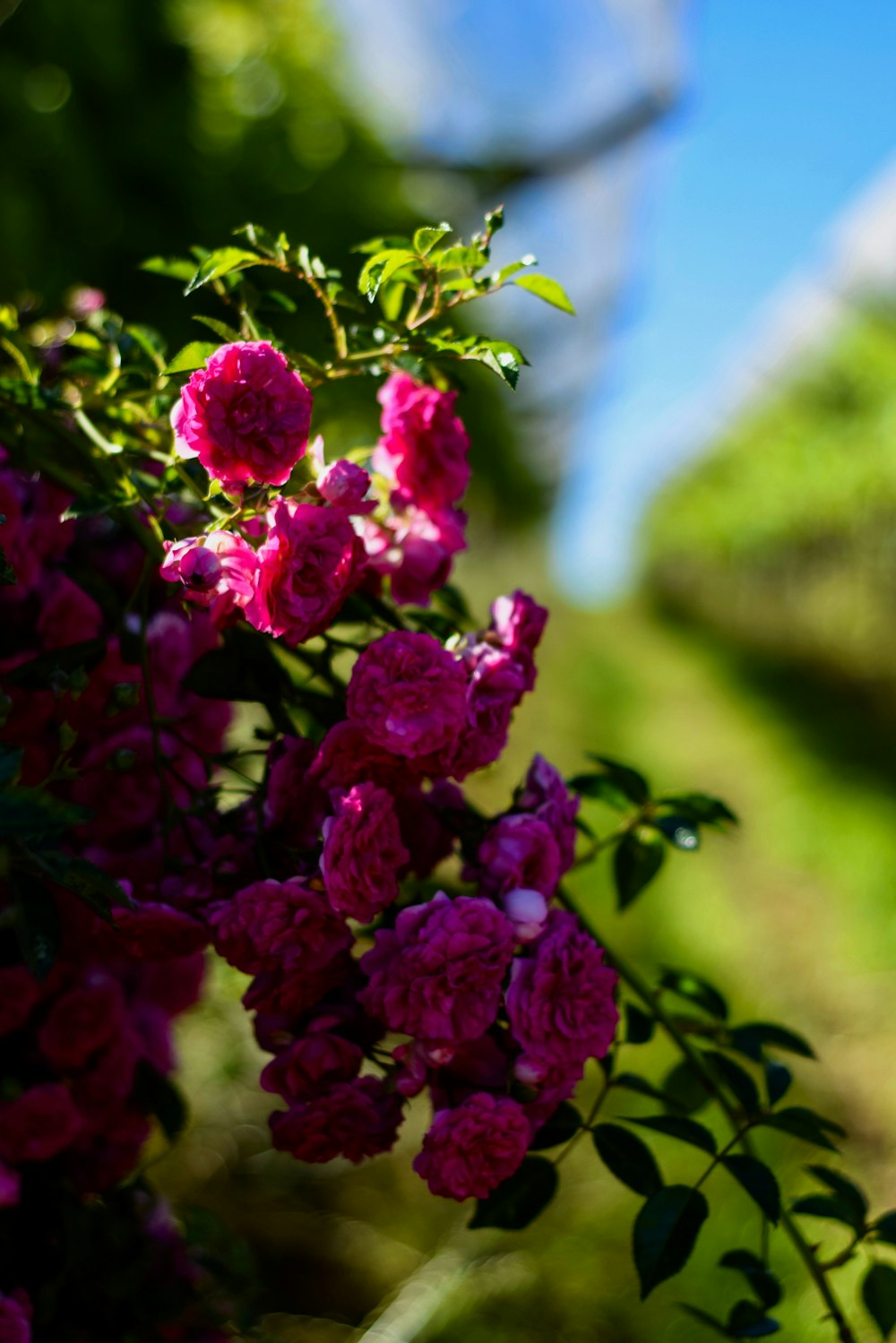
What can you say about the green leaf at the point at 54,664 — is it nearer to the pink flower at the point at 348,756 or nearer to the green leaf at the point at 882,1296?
the pink flower at the point at 348,756

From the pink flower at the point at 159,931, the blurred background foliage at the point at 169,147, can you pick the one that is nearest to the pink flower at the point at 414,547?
the pink flower at the point at 159,931

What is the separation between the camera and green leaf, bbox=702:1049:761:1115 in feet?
2.38

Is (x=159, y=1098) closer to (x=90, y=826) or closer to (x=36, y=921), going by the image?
(x=90, y=826)

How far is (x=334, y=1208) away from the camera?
200cm

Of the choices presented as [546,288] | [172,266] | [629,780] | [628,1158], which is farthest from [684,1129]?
[172,266]

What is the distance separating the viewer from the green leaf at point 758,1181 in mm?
623

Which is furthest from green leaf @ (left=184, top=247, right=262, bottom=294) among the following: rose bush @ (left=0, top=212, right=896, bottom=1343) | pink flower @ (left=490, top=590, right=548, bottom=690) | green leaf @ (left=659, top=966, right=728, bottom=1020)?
green leaf @ (left=659, top=966, right=728, bottom=1020)

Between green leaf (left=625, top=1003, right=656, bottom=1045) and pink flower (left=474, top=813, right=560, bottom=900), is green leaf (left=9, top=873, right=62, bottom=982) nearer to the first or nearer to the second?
pink flower (left=474, top=813, right=560, bottom=900)

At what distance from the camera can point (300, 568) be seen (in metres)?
0.56

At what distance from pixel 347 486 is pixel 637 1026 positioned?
0.37 m

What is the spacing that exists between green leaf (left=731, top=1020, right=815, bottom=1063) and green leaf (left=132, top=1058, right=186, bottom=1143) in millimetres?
388

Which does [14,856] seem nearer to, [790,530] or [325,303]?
[325,303]

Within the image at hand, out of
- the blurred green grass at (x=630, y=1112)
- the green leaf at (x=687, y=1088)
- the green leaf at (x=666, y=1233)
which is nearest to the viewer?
the green leaf at (x=666, y=1233)

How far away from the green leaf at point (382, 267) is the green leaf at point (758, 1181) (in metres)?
0.48
